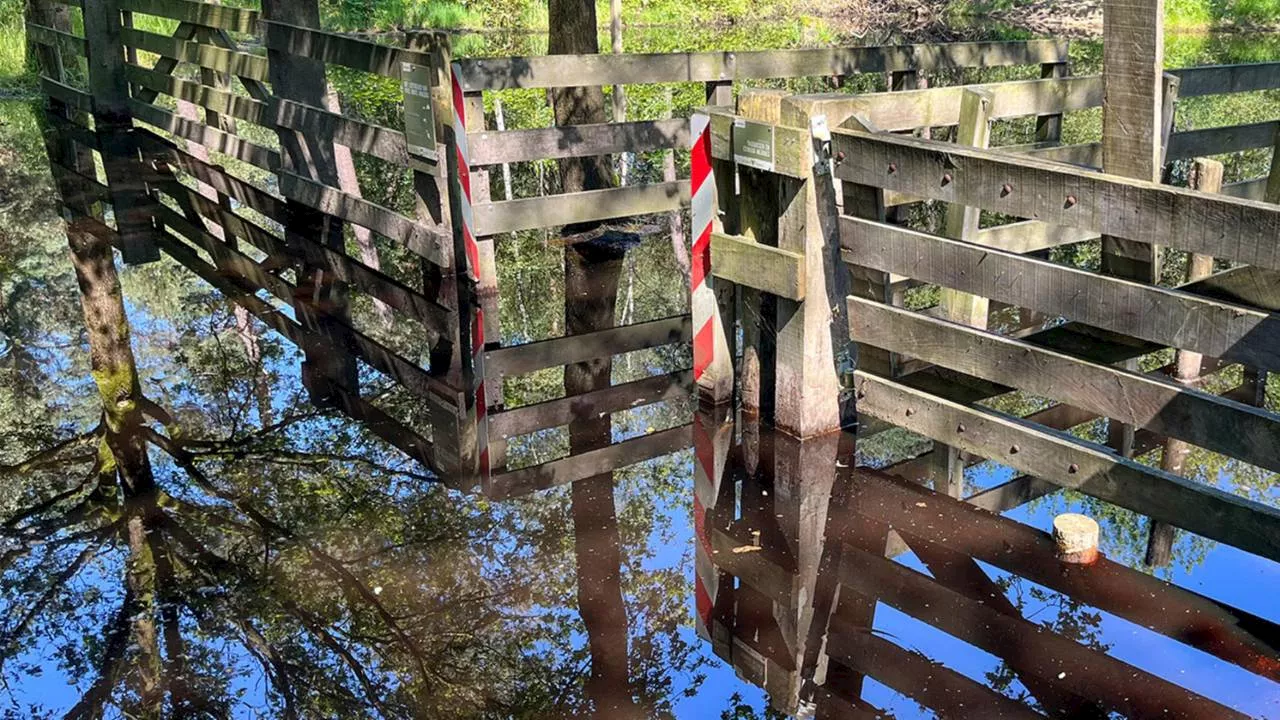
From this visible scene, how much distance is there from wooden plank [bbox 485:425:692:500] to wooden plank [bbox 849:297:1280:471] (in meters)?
1.18

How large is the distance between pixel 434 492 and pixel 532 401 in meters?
1.38

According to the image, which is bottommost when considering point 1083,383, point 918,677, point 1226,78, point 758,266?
point 918,677

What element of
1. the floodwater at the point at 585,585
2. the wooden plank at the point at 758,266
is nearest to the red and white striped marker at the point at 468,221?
the floodwater at the point at 585,585

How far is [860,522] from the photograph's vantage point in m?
5.90

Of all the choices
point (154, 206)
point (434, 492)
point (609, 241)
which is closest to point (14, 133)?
point (154, 206)

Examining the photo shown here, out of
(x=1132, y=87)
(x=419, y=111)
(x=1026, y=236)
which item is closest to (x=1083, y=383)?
(x=1132, y=87)

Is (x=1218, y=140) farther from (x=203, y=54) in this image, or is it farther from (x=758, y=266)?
(x=203, y=54)

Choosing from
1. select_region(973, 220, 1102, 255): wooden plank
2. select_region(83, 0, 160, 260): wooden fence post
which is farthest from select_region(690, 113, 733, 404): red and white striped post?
select_region(83, 0, 160, 260): wooden fence post

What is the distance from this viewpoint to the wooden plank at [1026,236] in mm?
7492

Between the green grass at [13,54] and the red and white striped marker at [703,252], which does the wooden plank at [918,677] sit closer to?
the red and white striped marker at [703,252]

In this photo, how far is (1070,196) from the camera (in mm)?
5254

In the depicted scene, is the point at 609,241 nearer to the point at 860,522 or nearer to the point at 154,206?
the point at 154,206

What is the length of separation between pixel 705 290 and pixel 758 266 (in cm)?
55

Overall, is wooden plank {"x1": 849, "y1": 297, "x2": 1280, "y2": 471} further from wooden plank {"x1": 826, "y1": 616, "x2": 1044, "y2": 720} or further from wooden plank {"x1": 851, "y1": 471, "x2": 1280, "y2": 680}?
wooden plank {"x1": 826, "y1": 616, "x2": 1044, "y2": 720}
